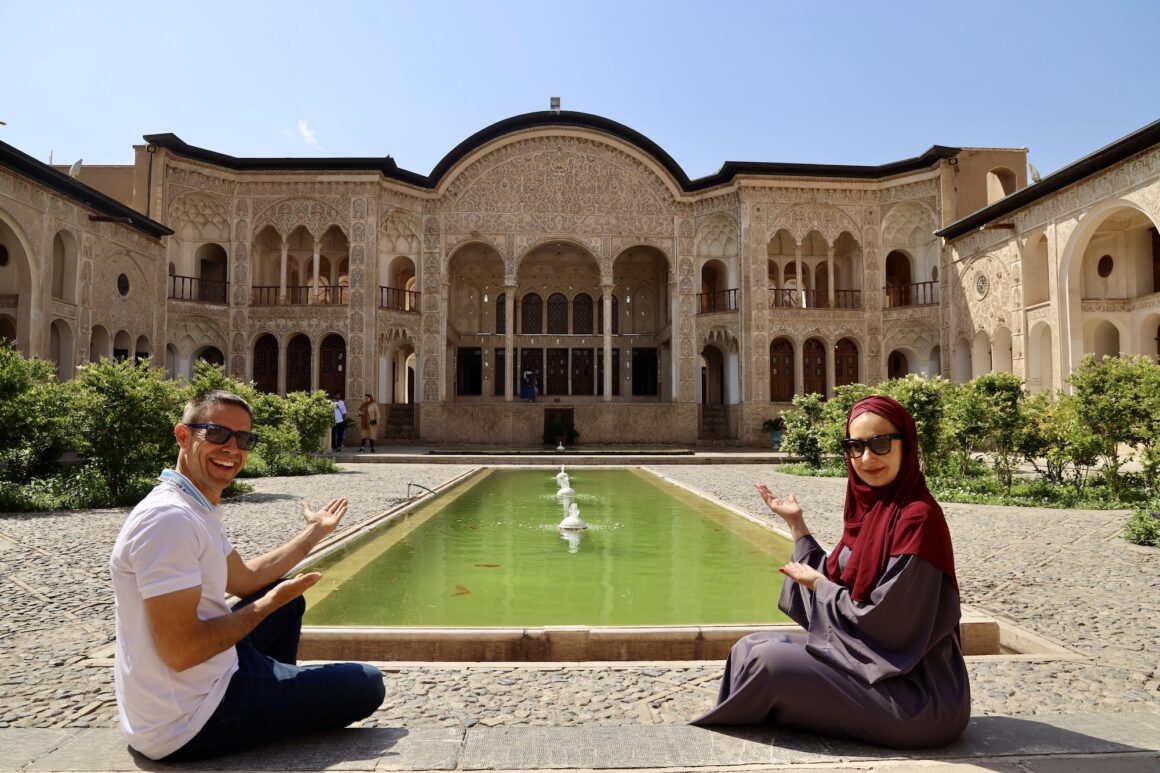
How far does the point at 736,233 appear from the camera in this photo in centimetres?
2477

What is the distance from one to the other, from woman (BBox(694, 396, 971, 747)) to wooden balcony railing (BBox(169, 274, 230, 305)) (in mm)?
24620

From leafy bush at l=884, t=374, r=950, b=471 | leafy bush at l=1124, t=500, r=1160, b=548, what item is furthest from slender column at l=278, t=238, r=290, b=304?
leafy bush at l=1124, t=500, r=1160, b=548

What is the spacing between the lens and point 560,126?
81.2 ft

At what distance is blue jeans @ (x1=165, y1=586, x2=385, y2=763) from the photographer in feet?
7.14

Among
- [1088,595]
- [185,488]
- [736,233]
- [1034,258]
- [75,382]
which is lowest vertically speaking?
[1088,595]

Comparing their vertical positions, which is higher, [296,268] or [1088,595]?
[296,268]

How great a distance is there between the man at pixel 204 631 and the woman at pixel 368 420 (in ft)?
59.8

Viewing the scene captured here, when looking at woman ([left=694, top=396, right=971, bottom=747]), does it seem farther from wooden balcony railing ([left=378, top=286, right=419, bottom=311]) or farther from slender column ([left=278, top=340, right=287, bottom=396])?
A: slender column ([left=278, top=340, right=287, bottom=396])

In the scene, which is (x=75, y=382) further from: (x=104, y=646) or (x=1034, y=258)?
(x=1034, y=258)

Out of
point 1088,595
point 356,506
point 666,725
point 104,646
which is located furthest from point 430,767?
point 356,506

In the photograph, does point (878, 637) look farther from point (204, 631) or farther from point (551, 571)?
point (551, 571)

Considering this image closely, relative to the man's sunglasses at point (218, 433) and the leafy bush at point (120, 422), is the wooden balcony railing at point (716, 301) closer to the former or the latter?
the leafy bush at point (120, 422)

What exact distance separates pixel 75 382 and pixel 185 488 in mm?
9803

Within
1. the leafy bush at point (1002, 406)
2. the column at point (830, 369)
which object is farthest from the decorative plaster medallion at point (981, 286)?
the leafy bush at point (1002, 406)
